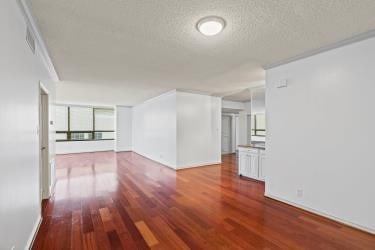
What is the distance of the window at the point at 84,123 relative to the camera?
28.8 ft

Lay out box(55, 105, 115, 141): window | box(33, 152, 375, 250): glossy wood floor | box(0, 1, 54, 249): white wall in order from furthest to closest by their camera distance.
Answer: box(55, 105, 115, 141): window → box(33, 152, 375, 250): glossy wood floor → box(0, 1, 54, 249): white wall

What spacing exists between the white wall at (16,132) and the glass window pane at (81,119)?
25.3 feet

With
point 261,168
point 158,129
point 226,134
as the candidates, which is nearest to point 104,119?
point 158,129

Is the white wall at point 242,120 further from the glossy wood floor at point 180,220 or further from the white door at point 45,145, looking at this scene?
the white door at point 45,145

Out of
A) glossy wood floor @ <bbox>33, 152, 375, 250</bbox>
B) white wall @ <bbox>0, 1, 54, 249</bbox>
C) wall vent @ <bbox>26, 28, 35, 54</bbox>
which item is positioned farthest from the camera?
glossy wood floor @ <bbox>33, 152, 375, 250</bbox>

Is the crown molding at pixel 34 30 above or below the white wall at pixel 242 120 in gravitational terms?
above

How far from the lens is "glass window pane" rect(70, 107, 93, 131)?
29.7 ft

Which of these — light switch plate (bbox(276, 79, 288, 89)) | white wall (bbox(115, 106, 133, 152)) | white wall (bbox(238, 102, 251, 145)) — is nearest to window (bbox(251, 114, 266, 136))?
light switch plate (bbox(276, 79, 288, 89))

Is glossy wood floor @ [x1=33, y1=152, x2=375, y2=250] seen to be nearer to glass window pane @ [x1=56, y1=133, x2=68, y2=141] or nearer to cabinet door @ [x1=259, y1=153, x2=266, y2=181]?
cabinet door @ [x1=259, y1=153, x2=266, y2=181]

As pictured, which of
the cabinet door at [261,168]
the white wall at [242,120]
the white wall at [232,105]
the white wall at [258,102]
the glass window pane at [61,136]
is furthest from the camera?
the glass window pane at [61,136]

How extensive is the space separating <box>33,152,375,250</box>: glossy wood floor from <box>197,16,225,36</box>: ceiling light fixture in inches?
99.4

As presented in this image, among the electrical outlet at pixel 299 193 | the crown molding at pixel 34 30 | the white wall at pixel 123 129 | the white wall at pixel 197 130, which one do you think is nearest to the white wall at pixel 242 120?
the white wall at pixel 197 130

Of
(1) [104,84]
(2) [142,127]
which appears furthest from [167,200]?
(2) [142,127]

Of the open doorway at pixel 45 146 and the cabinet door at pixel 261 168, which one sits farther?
the cabinet door at pixel 261 168
